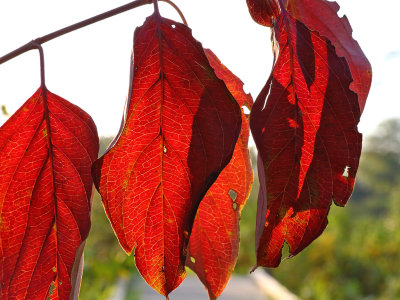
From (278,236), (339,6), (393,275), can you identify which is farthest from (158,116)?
(393,275)

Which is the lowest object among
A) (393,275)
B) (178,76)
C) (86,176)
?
(393,275)

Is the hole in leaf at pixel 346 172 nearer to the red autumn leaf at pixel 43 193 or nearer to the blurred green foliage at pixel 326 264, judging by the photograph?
the red autumn leaf at pixel 43 193

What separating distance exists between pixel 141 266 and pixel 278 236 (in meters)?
0.11

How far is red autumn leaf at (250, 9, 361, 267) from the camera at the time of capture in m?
0.39

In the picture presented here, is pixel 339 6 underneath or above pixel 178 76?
above

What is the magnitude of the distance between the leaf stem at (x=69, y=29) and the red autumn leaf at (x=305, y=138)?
0.40 ft

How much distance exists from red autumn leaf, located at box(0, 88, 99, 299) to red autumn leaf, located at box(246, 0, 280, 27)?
171 mm

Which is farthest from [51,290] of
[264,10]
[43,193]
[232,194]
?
[264,10]

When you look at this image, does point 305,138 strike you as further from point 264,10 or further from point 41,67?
point 41,67

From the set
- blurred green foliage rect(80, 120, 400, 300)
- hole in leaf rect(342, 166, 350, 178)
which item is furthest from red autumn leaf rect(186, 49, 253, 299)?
blurred green foliage rect(80, 120, 400, 300)

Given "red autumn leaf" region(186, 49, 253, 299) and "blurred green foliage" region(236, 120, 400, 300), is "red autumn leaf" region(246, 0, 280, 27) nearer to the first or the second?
"red autumn leaf" region(186, 49, 253, 299)

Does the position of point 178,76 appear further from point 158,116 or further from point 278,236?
point 278,236

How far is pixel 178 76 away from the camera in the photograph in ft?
1.30

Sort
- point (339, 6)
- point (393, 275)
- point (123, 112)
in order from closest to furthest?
1. point (123, 112)
2. point (339, 6)
3. point (393, 275)
